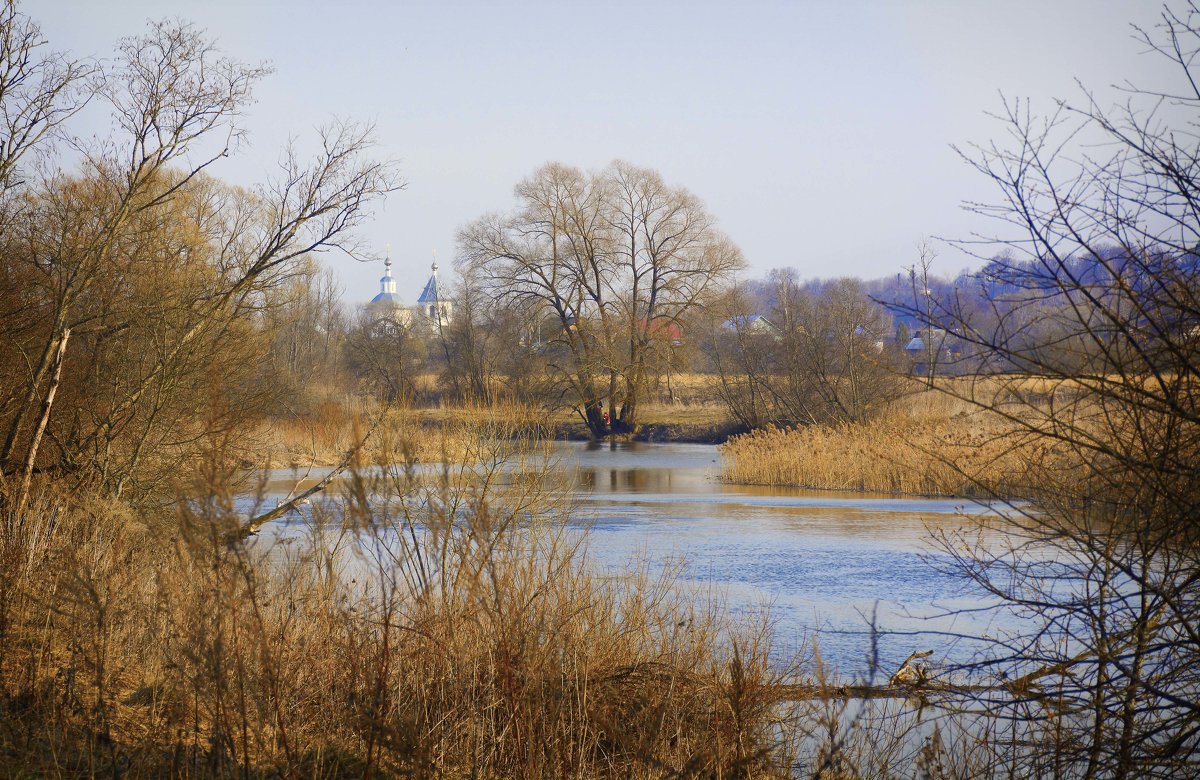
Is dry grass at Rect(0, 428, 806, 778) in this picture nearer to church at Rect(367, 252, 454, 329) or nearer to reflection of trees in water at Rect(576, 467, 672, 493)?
reflection of trees in water at Rect(576, 467, 672, 493)

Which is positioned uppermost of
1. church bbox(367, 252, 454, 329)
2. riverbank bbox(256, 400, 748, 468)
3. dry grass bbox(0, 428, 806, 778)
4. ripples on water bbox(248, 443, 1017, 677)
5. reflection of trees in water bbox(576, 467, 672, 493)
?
church bbox(367, 252, 454, 329)

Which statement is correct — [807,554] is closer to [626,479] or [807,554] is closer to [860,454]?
[860,454]

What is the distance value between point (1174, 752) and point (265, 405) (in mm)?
11645

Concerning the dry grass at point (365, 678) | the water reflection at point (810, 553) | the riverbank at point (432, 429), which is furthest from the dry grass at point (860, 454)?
the dry grass at point (365, 678)

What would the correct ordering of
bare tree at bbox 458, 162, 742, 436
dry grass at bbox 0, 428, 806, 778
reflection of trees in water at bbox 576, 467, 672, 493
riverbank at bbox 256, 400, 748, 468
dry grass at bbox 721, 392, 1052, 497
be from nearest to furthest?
dry grass at bbox 0, 428, 806, 778 < riverbank at bbox 256, 400, 748, 468 < dry grass at bbox 721, 392, 1052, 497 < reflection of trees in water at bbox 576, 467, 672, 493 < bare tree at bbox 458, 162, 742, 436

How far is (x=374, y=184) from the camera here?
34.9 ft

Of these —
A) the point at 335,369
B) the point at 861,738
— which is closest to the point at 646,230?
the point at 335,369

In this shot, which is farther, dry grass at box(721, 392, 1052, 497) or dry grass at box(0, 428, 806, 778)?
dry grass at box(721, 392, 1052, 497)

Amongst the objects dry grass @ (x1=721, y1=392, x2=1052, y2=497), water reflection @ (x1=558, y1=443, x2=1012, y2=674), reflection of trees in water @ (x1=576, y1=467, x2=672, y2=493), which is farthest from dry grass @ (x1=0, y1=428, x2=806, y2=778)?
reflection of trees in water @ (x1=576, y1=467, x2=672, y2=493)

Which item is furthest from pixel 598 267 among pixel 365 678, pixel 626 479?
pixel 365 678

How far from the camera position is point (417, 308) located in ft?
264

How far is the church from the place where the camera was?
45188 millimetres

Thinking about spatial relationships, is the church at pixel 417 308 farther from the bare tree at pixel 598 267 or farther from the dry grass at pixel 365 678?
the dry grass at pixel 365 678

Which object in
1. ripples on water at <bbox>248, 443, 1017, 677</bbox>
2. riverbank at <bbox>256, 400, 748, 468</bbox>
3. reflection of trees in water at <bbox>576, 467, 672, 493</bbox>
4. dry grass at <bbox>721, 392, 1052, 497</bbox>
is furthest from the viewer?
reflection of trees in water at <bbox>576, 467, 672, 493</bbox>
